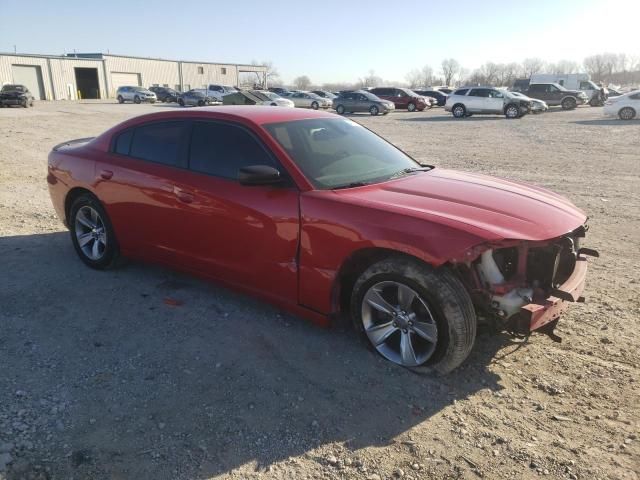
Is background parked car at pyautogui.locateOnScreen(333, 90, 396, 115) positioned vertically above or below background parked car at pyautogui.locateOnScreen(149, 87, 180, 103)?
below

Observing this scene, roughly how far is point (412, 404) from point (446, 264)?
0.88 meters

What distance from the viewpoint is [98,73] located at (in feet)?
208

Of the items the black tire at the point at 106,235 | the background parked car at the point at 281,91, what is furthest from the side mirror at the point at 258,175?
the background parked car at the point at 281,91

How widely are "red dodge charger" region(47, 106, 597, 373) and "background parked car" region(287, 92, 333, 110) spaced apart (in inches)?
1396

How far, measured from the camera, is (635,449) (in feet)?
8.63

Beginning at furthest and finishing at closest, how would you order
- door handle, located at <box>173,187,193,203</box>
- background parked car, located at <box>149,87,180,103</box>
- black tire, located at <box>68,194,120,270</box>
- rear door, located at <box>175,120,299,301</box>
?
1. background parked car, located at <box>149,87,180,103</box>
2. black tire, located at <box>68,194,120,270</box>
3. door handle, located at <box>173,187,193,203</box>
4. rear door, located at <box>175,120,299,301</box>

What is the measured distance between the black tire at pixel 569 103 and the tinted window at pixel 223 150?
37228 millimetres

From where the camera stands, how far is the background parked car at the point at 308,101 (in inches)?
1535

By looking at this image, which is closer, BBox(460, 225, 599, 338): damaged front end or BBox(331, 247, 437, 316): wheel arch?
BBox(460, 225, 599, 338): damaged front end

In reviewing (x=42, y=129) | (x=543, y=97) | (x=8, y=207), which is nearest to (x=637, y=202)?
(x=8, y=207)

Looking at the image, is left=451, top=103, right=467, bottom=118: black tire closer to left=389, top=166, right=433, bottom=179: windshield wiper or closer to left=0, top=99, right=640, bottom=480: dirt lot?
left=0, top=99, right=640, bottom=480: dirt lot

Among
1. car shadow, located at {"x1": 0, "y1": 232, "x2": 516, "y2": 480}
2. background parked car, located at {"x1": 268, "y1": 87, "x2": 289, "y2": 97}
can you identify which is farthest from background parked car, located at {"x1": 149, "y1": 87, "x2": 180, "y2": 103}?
car shadow, located at {"x1": 0, "y1": 232, "x2": 516, "y2": 480}

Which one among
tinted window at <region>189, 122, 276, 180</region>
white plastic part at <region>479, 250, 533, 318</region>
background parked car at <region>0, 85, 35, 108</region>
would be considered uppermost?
background parked car at <region>0, 85, 35, 108</region>

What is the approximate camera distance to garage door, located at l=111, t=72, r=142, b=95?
6612 centimetres
